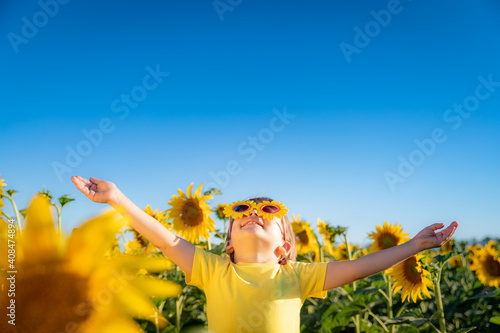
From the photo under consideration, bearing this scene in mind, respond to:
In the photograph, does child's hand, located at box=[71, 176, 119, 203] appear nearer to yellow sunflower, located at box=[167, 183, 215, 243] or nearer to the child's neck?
the child's neck

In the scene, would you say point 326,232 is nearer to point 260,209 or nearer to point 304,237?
point 304,237

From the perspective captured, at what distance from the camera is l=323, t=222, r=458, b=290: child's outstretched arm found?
2.08 metres

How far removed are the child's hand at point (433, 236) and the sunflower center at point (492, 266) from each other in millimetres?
4240

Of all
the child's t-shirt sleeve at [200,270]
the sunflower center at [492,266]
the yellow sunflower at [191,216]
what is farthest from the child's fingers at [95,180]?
the sunflower center at [492,266]

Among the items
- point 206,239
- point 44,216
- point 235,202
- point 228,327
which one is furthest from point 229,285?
point 206,239

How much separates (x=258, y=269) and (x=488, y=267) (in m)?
4.90

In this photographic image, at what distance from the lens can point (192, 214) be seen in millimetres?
4219

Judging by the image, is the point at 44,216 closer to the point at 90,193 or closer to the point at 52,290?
the point at 52,290

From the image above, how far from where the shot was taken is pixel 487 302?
15.5 ft

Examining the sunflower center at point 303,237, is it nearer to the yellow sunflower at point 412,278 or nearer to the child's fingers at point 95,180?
the yellow sunflower at point 412,278

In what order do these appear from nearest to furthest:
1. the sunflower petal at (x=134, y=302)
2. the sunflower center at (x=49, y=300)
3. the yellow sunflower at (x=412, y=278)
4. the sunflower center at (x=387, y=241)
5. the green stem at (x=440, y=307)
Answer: the sunflower center at (x=49, y=300) → the sunflower petal at (x=134, y=302) → the green stem at (x=440, y=307) → the yellow sunflower at (x=412, y=278) → the sunflower center at (x=387, y=241)

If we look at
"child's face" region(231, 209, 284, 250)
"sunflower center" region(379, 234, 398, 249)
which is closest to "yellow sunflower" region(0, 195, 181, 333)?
"child's face" region(231, 209, 284, 250)

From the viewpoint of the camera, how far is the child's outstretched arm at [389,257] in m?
2.08

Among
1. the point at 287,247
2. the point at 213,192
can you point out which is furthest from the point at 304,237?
the point at 287,247
